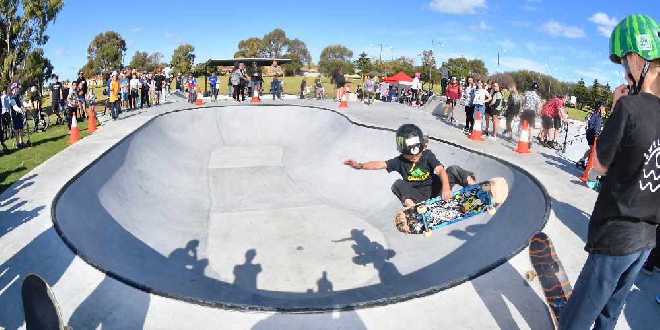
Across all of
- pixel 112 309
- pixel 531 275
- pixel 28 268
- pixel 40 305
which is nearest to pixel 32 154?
pixel 28 268

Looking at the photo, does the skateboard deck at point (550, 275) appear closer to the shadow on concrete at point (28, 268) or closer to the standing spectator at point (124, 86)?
the shadow on concrete at point (28, 268)

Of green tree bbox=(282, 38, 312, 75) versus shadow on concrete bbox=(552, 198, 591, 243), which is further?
green tree bbox=(282, 38, 312, 75)

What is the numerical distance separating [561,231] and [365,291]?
2.99 metres

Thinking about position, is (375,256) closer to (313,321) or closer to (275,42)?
(313,321)

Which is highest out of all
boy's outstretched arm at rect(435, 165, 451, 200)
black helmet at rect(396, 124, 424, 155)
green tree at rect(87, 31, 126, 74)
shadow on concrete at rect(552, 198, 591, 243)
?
green tree at rect(87, 31, 126, 74)

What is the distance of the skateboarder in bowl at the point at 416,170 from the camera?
204 inches

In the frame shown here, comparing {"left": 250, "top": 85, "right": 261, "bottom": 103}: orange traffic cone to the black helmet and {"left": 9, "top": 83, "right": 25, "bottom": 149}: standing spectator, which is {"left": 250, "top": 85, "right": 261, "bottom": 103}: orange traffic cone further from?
the black helmet

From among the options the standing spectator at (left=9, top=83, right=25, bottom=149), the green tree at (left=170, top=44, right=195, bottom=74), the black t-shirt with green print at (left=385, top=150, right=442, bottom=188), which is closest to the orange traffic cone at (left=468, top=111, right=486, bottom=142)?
the black t-shirt with green print at (left=385, top=150, right=442, bottom=188)

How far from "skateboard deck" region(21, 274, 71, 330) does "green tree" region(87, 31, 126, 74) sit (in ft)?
341

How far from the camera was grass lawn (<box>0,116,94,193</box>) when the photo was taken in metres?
8.80

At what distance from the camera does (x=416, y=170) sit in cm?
553

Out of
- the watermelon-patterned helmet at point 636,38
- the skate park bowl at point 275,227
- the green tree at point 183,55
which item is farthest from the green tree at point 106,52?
the watermelon-patterned helmet at point 636,38

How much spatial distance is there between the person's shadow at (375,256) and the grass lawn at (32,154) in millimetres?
6864

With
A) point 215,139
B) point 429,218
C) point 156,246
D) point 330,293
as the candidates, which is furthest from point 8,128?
point 429,218
